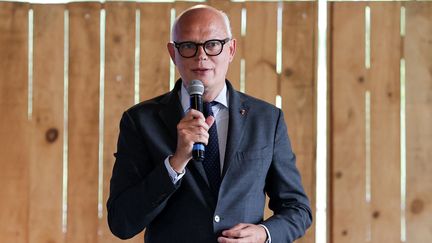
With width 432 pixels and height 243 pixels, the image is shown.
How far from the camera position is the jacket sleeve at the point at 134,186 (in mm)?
2287

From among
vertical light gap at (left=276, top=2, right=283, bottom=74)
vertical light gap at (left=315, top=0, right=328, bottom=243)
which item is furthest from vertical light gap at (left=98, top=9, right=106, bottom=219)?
vertical light gap at (left=315, top=0, right=328, bottom=243)

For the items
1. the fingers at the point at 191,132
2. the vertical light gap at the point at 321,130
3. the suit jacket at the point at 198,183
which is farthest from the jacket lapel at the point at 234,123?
the vertical light gap at the point at 321,130

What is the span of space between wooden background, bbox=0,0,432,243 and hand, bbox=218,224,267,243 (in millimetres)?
2022

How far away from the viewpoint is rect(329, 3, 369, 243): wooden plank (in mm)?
4344

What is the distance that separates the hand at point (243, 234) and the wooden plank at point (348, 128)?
207cm

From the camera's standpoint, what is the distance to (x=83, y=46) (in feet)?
14.5

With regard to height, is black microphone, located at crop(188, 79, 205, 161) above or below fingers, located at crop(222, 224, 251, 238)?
above

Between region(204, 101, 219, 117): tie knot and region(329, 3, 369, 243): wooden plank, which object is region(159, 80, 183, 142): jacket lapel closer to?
region(204, 101, 219, 117): tie knot

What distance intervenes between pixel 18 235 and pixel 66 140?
612 mm

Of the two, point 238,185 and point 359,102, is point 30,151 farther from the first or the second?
point 238,185

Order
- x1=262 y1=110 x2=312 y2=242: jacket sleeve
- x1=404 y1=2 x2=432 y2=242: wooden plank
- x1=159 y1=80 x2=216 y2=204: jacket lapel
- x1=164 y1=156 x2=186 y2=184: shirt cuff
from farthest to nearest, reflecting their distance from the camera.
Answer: x1=404 y1=2 x2=432 y2=242: wooden plank < x1=262 y1=110 x2=312 y2=242: jacket sleeve < x1=159 y1=80 x2=216 y2=204: jacket lapel < x1=164 y1=156 x2=186 y2=184: shirt cuff

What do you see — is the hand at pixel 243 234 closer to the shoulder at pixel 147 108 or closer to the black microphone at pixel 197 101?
the black microphone at pixel 197 101

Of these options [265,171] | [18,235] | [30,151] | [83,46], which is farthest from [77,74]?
[265,171]

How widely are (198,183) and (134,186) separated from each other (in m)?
0.20
